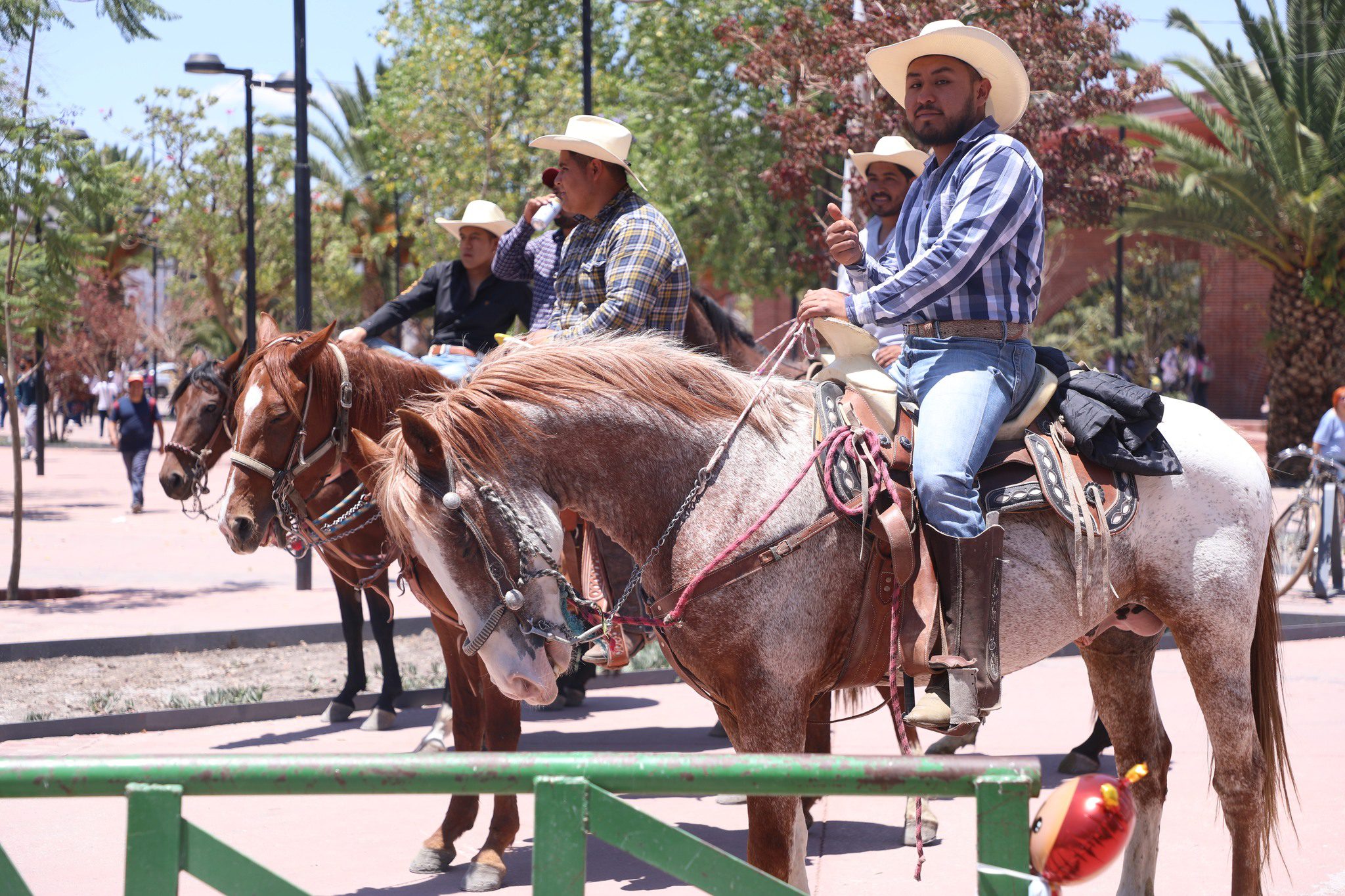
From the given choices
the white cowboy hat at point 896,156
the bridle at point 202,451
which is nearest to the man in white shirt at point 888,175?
the white cowboy hat at point 896,156

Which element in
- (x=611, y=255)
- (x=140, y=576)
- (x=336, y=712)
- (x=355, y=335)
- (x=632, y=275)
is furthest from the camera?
(x=140, y=576)

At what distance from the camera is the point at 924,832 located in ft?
18.3

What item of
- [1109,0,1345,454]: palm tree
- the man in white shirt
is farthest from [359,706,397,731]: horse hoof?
[1109,0,1345,454]: palm tree

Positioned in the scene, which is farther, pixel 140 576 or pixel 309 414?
pixel 140 576

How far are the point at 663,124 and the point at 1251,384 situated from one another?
19.0 meters

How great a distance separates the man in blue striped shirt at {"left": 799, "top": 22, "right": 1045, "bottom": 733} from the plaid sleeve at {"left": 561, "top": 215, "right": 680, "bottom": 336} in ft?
3.02

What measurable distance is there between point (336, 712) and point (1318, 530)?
9.77 m

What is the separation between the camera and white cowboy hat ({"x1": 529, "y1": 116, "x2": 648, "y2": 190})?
4914mm

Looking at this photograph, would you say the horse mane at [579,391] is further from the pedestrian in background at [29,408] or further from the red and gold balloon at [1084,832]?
the pedestrian in background at [29,408]

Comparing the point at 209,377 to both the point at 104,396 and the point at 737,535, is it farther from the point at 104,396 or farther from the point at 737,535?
the point at 104,396

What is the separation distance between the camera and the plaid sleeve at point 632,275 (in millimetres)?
4629

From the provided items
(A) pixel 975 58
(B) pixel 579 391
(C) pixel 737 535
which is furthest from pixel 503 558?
(A) pixel 975 58

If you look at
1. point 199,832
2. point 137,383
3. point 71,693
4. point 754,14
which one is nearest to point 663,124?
point 754,14

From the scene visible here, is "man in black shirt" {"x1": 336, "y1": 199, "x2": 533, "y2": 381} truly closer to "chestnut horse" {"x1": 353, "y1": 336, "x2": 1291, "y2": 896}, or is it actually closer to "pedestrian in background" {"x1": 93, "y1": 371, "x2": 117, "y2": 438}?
"chestnut horse" {"x1": 353, "y1": 336, "x2": 1291, "y2": 896}
